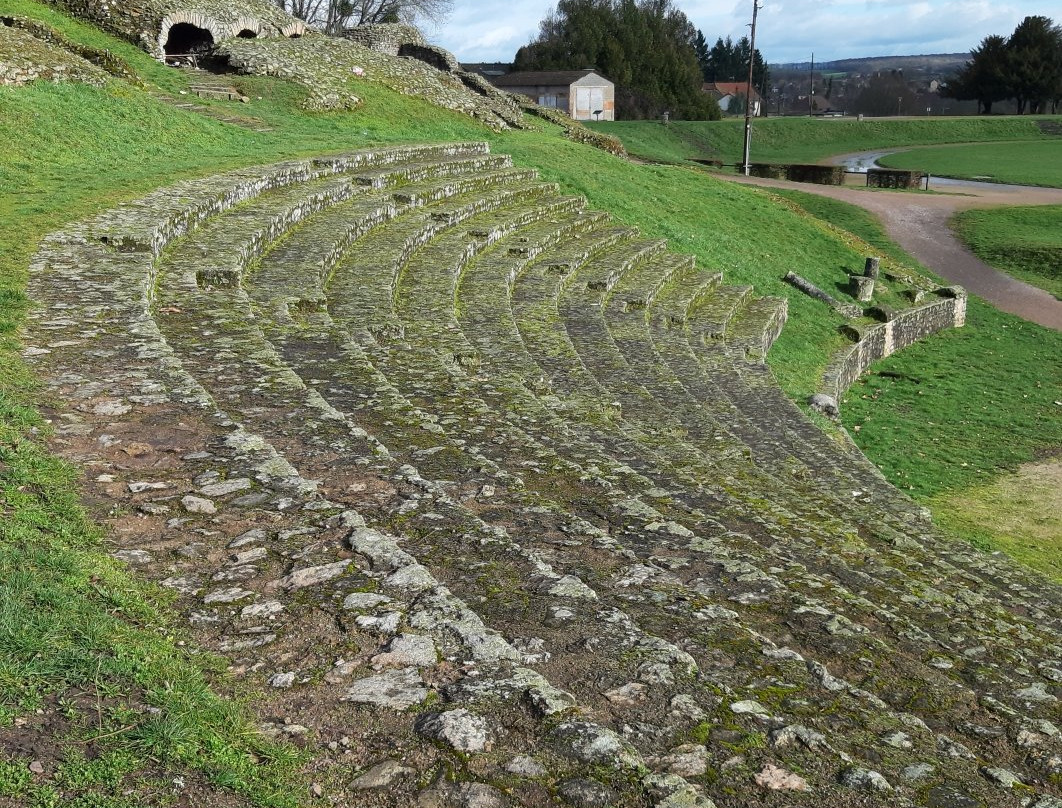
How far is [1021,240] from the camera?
96.1 ft

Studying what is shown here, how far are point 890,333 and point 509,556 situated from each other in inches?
701

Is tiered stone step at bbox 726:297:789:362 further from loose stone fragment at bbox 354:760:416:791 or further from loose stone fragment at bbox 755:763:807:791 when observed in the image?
loose stone fragment at bbox 354:760:416:791

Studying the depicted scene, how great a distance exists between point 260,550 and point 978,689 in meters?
3.27

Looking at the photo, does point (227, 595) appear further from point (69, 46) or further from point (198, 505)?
point (69, 46)

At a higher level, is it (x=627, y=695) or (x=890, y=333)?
(x=627, y=695)

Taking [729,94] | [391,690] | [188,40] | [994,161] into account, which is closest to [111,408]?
[391,690]

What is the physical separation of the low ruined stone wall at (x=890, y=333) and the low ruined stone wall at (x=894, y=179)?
1754cm

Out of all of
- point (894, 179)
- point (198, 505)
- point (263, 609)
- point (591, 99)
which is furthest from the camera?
point (591, 99)

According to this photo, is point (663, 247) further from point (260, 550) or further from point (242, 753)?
point (242, 753)

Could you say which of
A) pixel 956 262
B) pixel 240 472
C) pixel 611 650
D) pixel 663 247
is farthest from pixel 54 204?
pixel 956 262

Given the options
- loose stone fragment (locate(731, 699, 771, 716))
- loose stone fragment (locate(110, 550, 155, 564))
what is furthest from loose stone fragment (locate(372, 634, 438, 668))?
loose stone fragment (locate(110, 550, 155, 564))

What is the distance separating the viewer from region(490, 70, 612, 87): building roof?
79562mm

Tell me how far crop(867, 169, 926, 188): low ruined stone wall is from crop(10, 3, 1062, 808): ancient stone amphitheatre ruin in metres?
Result: 31.8

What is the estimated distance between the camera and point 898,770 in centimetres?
331
